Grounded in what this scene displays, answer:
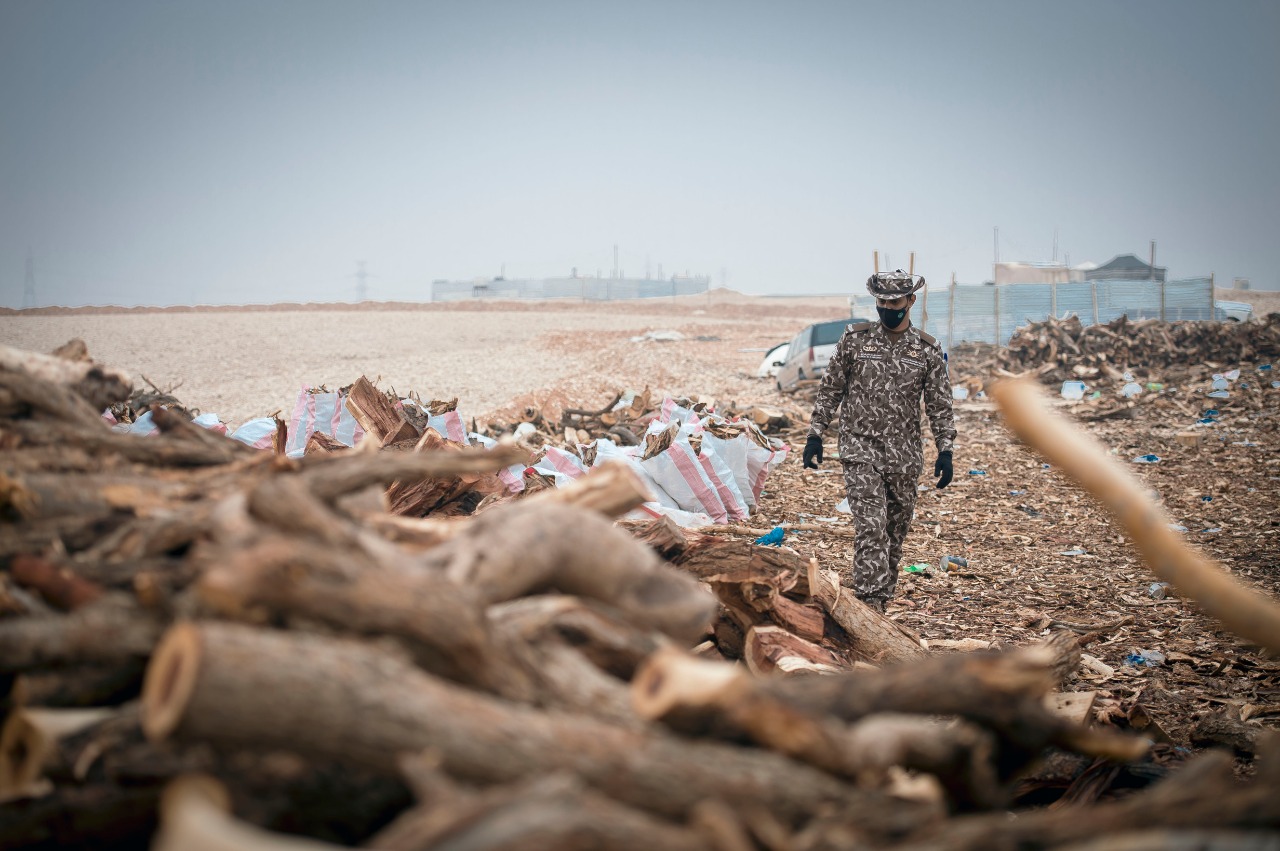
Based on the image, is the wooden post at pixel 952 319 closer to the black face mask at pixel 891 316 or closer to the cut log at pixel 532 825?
the black face mask at pixel 891 316

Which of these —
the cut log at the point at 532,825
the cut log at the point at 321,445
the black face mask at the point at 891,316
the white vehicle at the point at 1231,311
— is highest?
the white vehicle at the point at 1231,311

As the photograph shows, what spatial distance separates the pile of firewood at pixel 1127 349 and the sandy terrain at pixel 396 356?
544cm

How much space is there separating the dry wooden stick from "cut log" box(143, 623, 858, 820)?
967 mm

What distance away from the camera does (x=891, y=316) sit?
538 centimetres

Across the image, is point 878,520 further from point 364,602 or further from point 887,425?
point 364,602

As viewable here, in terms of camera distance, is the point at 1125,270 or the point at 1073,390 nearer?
the point at 1073,390

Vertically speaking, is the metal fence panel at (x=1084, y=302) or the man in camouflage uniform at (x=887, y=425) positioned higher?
the metal fence panel at (x=1084, y=302)

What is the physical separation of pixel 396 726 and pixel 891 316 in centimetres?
435

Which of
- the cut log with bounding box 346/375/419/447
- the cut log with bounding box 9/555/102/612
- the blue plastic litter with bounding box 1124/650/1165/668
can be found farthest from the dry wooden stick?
the cut log with bounding box 346/375/419/447

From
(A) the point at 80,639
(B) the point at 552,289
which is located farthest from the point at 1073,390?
(B) the point at 552,289

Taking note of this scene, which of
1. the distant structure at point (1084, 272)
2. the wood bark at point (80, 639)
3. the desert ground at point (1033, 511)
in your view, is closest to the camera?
the wood bark at point (80, 639)

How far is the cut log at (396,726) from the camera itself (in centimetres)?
167

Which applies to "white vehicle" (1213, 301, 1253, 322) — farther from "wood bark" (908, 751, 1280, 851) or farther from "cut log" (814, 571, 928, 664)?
"wood bark" (908, 751, 1280, 851)

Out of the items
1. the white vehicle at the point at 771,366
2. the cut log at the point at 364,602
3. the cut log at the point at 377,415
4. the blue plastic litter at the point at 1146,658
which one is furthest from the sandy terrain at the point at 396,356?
the blue plastic litter at the point at 1146,658
